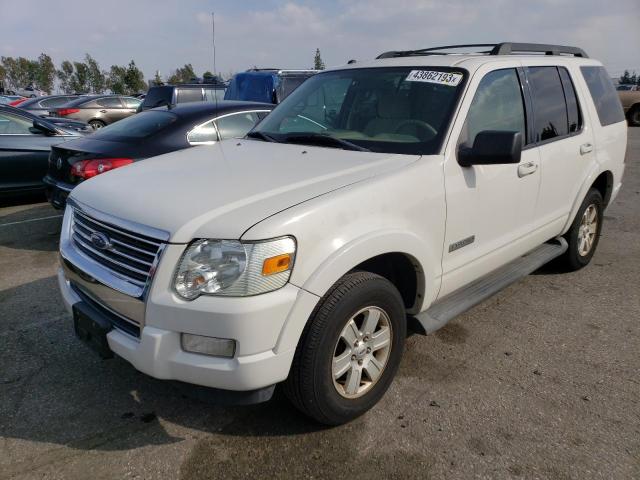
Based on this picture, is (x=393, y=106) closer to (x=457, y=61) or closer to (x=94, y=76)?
(x=457, y=61)

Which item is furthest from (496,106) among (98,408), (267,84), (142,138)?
(267,84)

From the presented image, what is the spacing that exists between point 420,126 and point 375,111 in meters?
0.40

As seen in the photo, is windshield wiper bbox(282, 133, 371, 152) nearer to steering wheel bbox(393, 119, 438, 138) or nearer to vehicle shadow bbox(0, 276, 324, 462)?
steering wheel bbox(393, 119, 438, 138)

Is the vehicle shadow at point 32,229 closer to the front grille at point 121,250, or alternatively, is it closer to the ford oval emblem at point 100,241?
the front grille at point 121,250

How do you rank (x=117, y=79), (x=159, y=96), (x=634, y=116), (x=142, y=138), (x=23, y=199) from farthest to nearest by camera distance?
1. (x=117, y=79)
2. (x=634, y=116)
3. (x=159, y=96)
4. (x=23, y=199)
5. (x=142, y=138)

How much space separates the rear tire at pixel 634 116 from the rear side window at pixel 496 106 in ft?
67.8

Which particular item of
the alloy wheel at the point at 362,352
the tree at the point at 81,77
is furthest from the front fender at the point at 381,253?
the tree at the point at 81,77

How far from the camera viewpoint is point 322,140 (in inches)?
128

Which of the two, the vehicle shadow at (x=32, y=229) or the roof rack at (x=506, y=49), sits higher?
the roof rack at (x=506, y=49)

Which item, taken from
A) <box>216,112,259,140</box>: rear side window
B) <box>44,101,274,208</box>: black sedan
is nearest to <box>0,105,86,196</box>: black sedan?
<box>44,101,274,208</box>: black sedan

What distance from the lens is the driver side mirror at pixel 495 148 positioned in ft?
8.98

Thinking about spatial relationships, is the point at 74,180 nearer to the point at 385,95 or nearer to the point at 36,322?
the point at 36,322

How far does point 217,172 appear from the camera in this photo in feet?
9.27

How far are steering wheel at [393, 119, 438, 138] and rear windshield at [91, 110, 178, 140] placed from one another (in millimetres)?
3348
